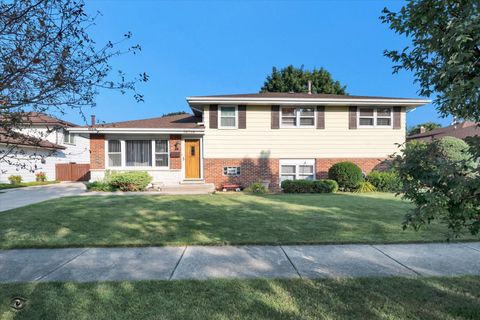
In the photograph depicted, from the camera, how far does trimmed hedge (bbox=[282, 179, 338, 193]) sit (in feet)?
42.6

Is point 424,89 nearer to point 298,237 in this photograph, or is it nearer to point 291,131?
point 298,237

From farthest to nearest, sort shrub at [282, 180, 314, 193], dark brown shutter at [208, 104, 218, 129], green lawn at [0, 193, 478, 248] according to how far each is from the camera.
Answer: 1. dark brown shutter at [208, 104, 218, 129]
2. shrub at [282, 180, 314, 193]
3. green lawn at [0, 193, 478, 248]

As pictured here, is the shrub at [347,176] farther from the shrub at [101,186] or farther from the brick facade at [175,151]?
the shrub at [101,186]

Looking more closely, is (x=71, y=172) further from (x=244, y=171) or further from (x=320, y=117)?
(x=320, y=117)

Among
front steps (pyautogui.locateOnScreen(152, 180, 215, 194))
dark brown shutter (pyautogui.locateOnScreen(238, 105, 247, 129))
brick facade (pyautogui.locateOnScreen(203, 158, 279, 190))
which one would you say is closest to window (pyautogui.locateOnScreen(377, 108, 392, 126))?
brick facade (pyautogui.locateOnScreen(203, 158, 279, 190))

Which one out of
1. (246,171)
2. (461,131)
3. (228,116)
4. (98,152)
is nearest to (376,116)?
(246,171)

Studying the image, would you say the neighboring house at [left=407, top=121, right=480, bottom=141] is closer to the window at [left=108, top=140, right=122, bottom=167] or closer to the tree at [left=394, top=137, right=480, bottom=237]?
the tree at [left=394, top=137, right=480, bottom=237]

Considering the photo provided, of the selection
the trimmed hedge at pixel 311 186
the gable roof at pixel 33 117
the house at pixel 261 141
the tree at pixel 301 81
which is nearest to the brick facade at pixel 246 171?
the house at pixel 261 141

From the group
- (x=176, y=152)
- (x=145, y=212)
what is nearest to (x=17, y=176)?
(x=176, y=152)

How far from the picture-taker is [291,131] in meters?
15.0

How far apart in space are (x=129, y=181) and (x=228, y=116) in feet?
19.5

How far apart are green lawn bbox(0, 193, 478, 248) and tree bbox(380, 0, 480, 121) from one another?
11.1 feet

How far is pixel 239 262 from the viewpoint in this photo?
168 inches

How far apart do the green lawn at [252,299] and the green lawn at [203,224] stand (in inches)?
66.4
